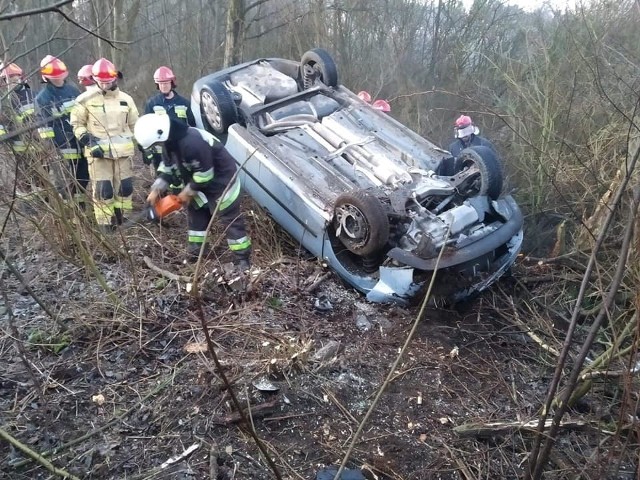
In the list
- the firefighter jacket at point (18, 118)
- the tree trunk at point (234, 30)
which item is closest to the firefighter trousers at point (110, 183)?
the firefighter jacket at point (18, 118)

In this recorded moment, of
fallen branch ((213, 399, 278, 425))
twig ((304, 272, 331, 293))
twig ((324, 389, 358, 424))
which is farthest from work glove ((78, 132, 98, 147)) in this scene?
twig ((324, 389, 358, 424))

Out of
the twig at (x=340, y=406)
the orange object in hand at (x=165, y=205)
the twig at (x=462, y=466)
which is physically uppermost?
the orange object in hand at (x=165, y=205)

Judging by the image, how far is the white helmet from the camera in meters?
4.08

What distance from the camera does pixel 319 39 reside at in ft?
36.0

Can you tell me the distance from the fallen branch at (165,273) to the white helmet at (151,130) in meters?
0.94

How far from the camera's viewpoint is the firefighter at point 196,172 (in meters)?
4.14

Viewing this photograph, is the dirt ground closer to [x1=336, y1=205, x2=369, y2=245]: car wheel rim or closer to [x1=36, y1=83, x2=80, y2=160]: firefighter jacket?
[x1=336, y1=205, x2=369, y2=245]: car wheel rim

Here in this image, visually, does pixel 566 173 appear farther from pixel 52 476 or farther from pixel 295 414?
pixel 52 476

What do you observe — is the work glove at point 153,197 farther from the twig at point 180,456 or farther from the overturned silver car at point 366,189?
the twig at point 180,456

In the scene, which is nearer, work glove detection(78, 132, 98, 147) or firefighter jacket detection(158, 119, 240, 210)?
firefighter jacket detection(158, 119, 240, 210)

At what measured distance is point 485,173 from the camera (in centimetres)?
443

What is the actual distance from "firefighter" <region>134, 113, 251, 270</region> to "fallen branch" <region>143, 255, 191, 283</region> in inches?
18.6

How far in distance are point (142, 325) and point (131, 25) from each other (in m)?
9.12

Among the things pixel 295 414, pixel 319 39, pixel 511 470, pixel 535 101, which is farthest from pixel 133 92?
pixel 511 470
